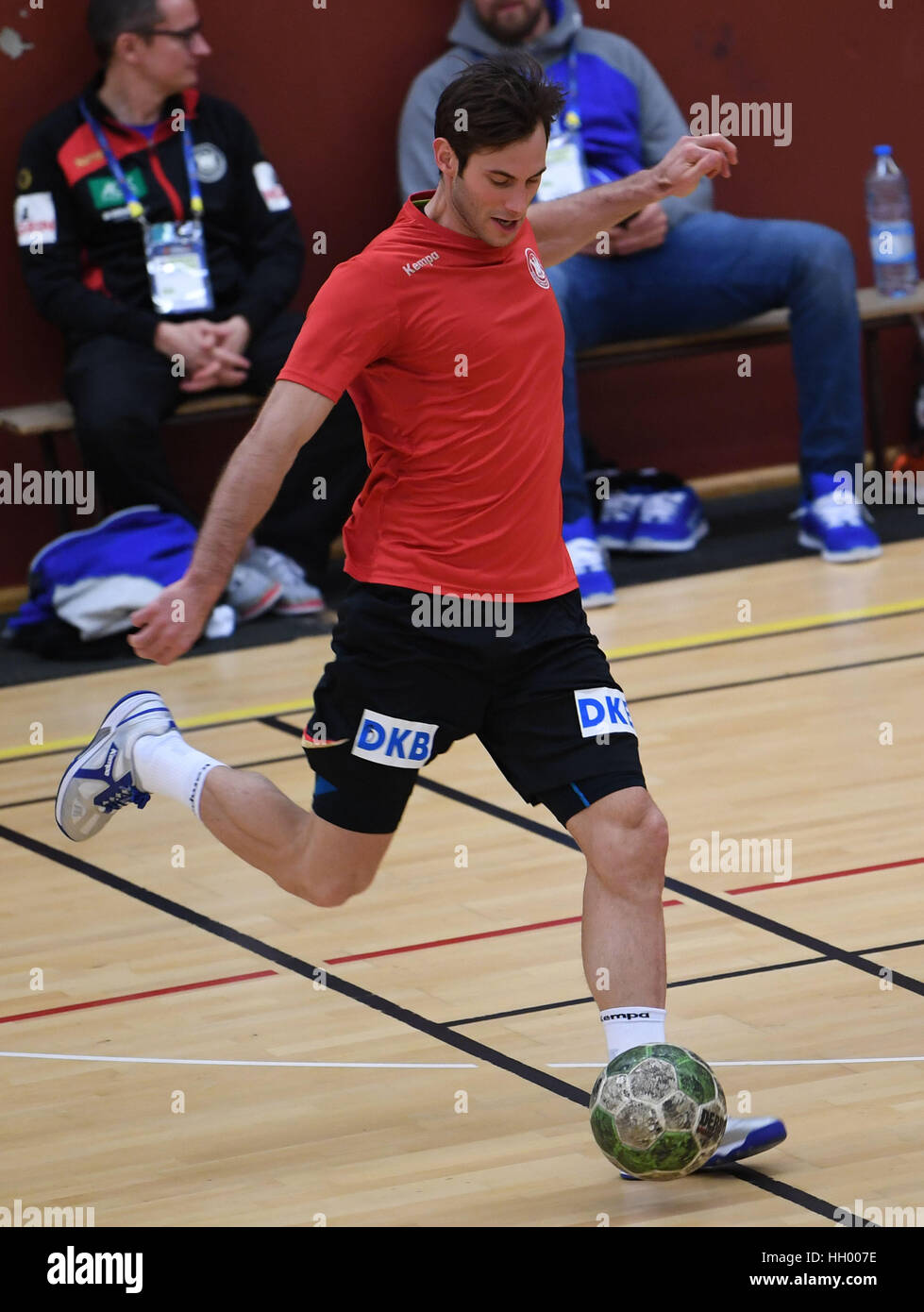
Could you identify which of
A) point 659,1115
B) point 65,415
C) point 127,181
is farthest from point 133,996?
point 127,181

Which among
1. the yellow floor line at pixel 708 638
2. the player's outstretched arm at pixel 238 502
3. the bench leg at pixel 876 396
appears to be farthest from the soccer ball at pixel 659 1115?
the bench leg at pixel 876 396

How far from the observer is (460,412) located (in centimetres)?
372

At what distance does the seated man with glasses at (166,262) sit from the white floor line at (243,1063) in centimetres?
369

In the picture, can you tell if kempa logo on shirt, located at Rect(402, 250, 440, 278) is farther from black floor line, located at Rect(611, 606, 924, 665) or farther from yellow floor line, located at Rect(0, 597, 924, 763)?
black floor line, located at Rect(611, 606, 924, 665)

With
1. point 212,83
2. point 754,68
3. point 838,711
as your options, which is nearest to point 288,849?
point 838,711

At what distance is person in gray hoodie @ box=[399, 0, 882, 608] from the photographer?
8031 mm

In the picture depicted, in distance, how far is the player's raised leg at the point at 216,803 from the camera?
13.1 ft

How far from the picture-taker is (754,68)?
30.5ft

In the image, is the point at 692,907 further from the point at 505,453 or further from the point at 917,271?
the point at 917,271

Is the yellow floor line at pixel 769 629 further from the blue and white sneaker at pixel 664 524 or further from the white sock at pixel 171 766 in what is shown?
the white sock at pixel 171 766

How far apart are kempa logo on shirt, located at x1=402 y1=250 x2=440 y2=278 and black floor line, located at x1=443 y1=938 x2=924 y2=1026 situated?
4.93 feet

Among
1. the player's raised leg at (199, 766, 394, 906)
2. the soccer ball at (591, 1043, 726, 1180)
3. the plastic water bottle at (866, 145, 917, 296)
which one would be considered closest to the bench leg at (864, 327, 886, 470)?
the plastic water bottle at (866, 145, 917, 296)

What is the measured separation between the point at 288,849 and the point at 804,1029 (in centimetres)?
103

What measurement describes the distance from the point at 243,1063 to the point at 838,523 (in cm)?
438
